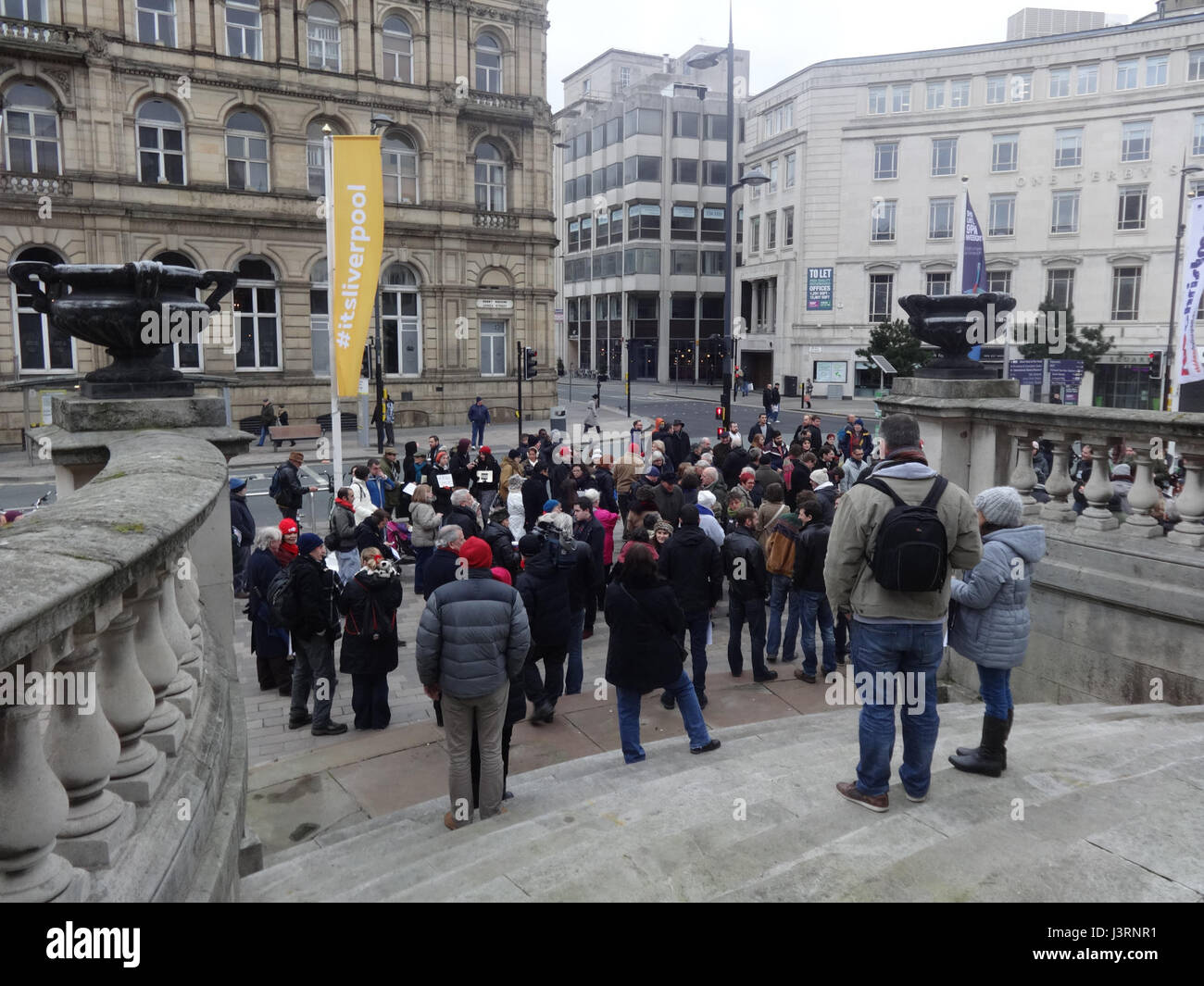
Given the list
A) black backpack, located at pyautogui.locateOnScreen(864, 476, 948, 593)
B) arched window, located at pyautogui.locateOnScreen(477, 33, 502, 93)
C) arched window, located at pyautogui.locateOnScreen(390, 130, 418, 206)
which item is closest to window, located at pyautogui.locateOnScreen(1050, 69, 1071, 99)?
arched window, located at pyautogui.locateOnScreen(477, 33, 502, 93)

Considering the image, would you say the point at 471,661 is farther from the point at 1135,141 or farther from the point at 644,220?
the point at 644,220

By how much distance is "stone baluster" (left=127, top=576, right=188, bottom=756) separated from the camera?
124 inches

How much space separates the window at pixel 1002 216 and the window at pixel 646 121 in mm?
28786

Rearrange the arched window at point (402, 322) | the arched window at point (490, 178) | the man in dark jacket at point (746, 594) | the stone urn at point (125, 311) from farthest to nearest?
the arched window at point (490, 178) → the arched window at point (402, 322) → the man in dark jacket at point (746, 594) → the stone urn at point (125, 311)

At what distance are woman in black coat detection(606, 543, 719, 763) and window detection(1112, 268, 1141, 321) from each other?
5156 cm

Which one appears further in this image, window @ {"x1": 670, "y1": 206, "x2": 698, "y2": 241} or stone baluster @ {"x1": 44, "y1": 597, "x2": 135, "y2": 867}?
window @ {"x1": 670, "y1": 206, "x2": 698, "y2": 241}

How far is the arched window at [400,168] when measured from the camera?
112ft

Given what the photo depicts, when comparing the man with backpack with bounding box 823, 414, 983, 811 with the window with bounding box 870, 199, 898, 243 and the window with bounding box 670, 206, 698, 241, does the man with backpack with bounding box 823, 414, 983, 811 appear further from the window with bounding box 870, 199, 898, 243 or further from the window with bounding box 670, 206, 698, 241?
the window with bounding box 670, 206, 698, 241

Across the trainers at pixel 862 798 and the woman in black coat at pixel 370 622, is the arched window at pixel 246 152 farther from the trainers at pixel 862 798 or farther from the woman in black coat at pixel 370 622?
the trainers at pixel 862 798

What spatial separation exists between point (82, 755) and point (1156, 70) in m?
58.1

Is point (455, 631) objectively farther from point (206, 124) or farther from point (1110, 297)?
point (1110, 297)

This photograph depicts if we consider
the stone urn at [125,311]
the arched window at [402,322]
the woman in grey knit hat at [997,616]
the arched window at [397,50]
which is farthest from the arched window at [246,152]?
the woman in grey knit hat at [997,616]

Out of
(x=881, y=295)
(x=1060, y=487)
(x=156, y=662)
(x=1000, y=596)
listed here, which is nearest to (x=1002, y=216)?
(x=881, y=295)
